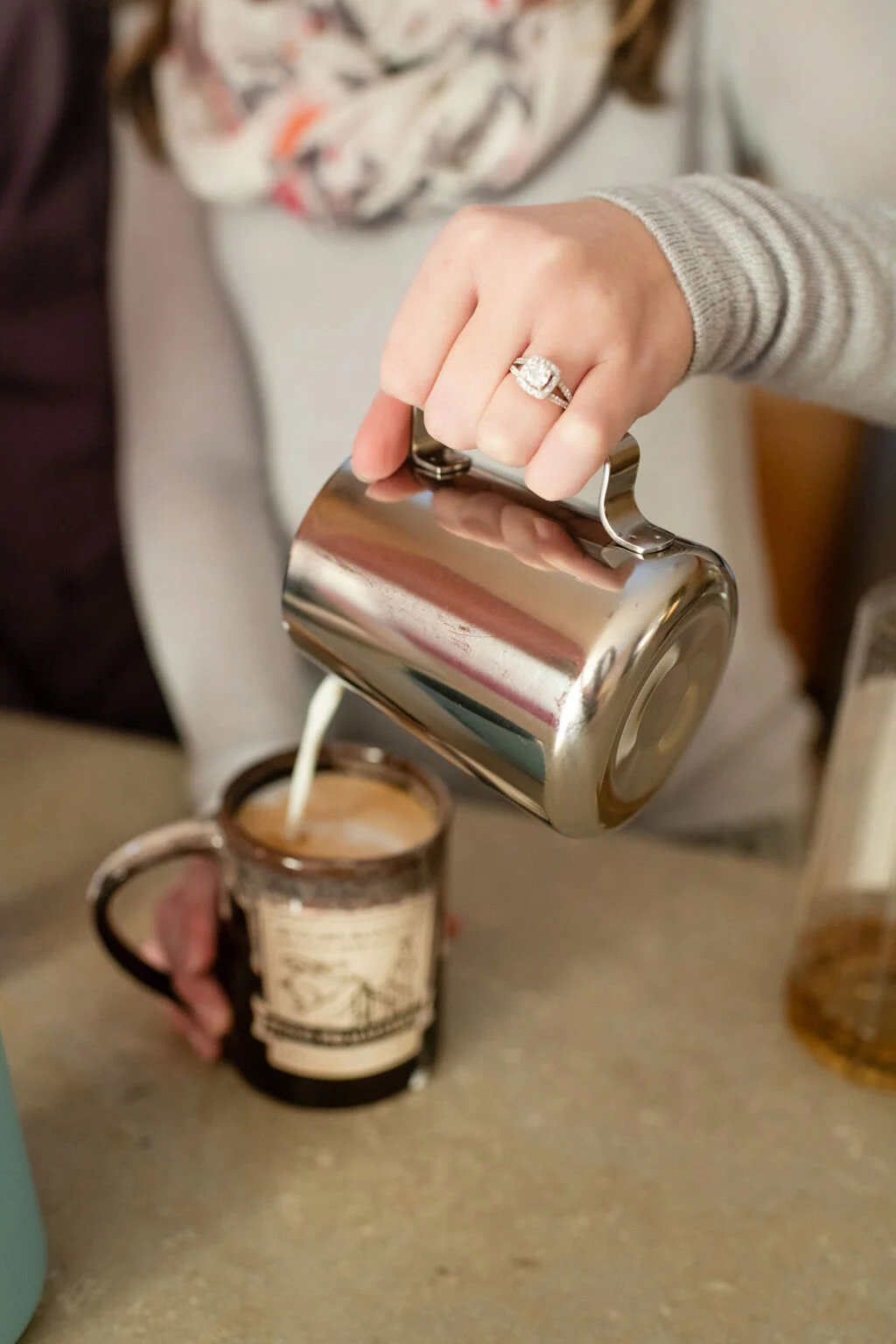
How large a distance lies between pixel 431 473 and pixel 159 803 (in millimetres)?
408

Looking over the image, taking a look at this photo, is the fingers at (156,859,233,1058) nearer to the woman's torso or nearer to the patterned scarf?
the woman's torso

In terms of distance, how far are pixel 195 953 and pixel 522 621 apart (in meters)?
0.27

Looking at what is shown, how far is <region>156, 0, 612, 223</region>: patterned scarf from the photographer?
0.73 m

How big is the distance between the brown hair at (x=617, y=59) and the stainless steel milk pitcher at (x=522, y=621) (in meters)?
0.42

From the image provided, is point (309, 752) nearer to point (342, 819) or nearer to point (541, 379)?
point (342, 819)

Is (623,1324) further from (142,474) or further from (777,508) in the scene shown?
(777,508)

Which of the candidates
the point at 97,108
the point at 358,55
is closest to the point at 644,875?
the point at 358,55

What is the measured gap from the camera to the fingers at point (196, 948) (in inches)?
20.8

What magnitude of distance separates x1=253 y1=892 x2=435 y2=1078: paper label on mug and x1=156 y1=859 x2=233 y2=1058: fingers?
0.10 ft

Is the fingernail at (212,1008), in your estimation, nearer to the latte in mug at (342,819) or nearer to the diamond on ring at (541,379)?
the latte in mug at (342,819)

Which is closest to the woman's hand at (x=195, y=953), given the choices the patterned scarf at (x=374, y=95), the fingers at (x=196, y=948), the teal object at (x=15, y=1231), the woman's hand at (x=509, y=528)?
the fingers at (x=196, y=948)

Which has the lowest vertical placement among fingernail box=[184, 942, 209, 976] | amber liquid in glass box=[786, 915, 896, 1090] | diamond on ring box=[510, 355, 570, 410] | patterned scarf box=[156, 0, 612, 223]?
amber liquid in glass box=[786, 915, 896, 1090]

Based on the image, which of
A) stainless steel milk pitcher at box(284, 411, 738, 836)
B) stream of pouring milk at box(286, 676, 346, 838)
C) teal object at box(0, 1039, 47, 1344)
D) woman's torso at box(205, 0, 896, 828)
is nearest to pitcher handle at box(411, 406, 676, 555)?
stainless steel milk pitcher at box(284, 411, 738, 836)

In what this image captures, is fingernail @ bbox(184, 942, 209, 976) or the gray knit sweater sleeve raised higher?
the gray knit sweater sleeve
